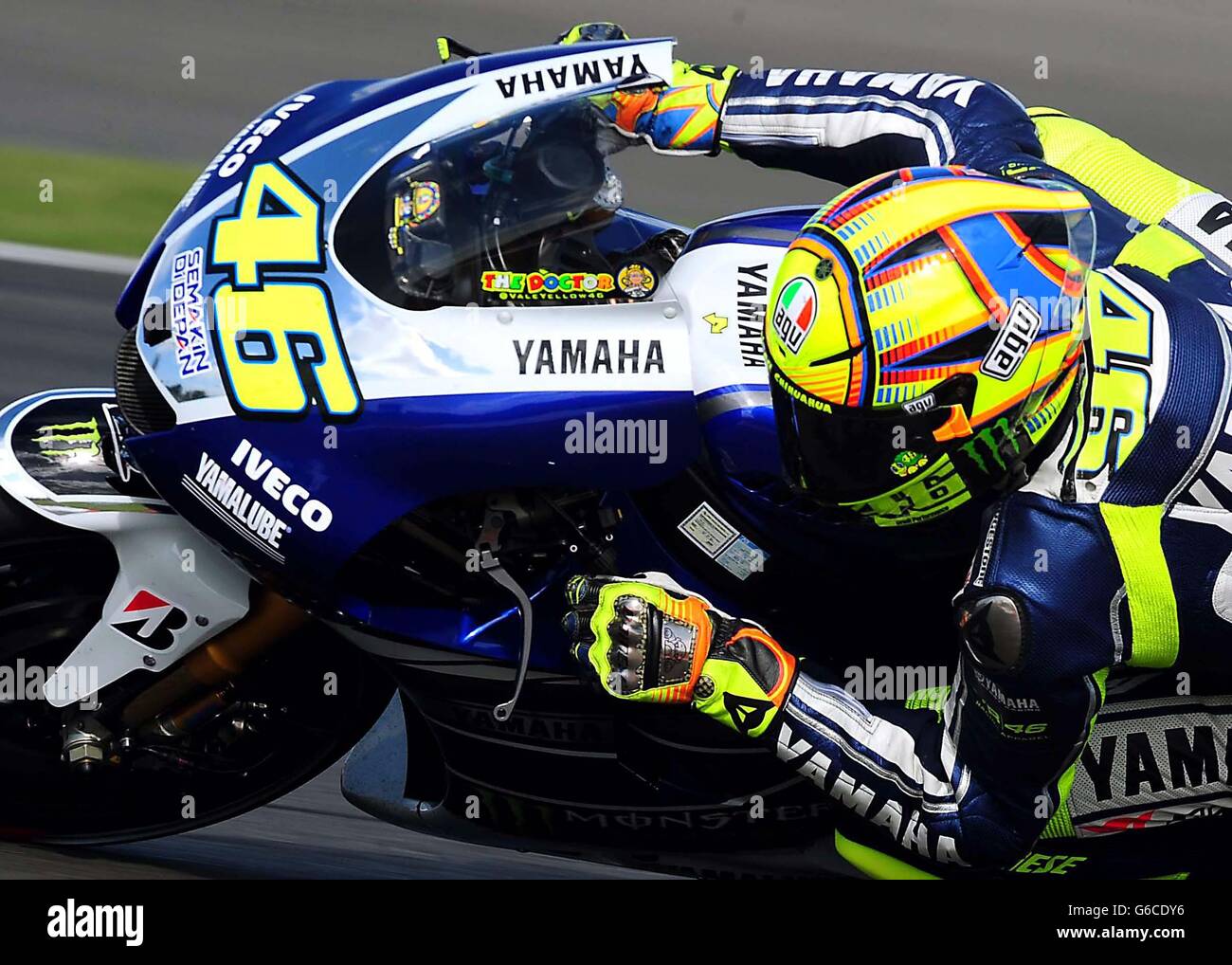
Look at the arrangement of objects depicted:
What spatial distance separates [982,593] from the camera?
2758 millimetres

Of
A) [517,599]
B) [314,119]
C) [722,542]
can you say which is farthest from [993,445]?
[314,119]

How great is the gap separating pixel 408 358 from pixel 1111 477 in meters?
1.22

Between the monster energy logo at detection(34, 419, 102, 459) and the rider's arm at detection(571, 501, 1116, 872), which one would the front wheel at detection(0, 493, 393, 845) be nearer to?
the monster energy logo at detection(34, 419, 102, 459)

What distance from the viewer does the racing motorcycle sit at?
2824 millimetres

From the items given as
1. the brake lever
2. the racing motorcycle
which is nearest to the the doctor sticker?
the racing motorcycle

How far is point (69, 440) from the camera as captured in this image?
135 inches

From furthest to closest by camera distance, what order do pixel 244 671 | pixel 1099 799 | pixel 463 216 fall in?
pixel 244 671
pixel 1099 799
pixel 463 216

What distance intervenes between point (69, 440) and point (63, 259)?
267 cm

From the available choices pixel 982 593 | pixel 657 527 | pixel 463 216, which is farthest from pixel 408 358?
pixel 982 593

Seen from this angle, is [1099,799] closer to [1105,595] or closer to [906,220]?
[1105,595]

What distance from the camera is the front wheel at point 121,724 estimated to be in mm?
3428

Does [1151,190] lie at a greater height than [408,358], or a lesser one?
greater

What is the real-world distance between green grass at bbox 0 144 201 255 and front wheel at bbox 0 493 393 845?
9.08 feet

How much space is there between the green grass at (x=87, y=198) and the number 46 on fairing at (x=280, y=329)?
3.33 m
